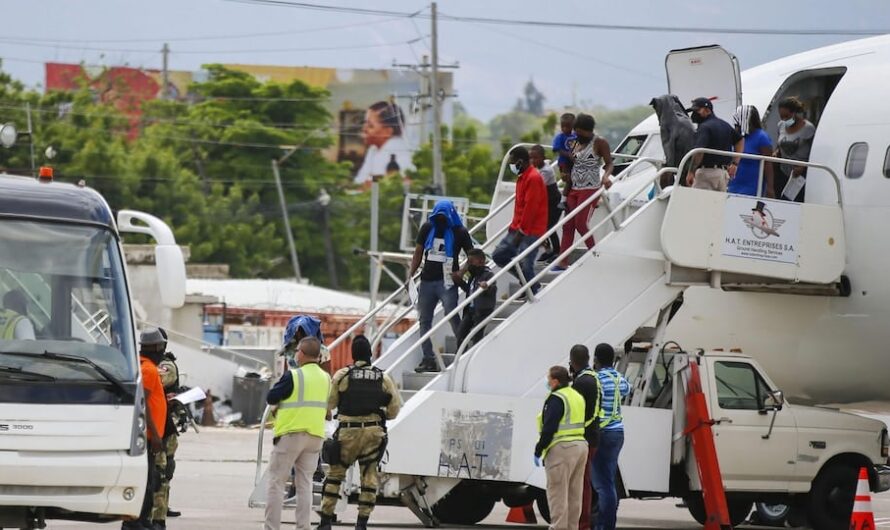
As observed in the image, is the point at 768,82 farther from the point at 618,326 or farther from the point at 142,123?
the point at 142,123

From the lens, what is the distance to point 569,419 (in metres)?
14.1

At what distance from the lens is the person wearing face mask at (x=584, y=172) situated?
1688 centimetres

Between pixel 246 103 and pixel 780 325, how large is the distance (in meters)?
81.4

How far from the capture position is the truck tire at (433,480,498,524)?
17031 millimetres

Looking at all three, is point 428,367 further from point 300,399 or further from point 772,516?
point 772,516

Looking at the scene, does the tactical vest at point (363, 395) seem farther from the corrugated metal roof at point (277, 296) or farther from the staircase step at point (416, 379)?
the corrugated metal roof at point (277, 296)

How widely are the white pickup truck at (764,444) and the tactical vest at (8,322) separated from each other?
23.2 feet

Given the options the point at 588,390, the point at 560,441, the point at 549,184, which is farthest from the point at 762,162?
the point at 560,441

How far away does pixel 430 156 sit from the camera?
8694 cm

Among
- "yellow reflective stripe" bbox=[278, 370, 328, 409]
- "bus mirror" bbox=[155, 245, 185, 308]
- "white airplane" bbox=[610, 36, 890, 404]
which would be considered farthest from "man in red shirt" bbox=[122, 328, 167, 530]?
"white airplane" bbox=[610, 36, 890, 404]

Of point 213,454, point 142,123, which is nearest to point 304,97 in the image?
point 142,123

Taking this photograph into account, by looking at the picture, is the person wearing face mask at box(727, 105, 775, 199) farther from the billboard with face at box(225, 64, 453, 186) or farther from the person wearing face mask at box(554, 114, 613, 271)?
the billboard with face at box(225, 64, 453, 186)

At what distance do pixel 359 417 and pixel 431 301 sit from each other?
315 centimetres

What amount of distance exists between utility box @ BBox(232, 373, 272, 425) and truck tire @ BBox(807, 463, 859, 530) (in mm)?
19937
